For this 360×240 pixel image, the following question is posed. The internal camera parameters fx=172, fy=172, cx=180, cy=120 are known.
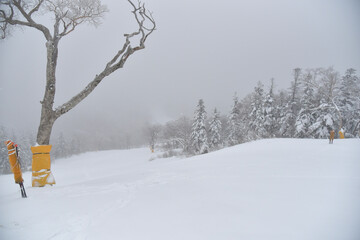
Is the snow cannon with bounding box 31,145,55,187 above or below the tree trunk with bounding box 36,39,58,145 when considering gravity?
below

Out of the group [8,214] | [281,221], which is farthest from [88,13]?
[281,221]

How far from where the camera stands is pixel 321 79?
21469 millimetres

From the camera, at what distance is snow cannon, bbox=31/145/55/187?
4.74m

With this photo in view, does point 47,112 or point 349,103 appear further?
point 349,103

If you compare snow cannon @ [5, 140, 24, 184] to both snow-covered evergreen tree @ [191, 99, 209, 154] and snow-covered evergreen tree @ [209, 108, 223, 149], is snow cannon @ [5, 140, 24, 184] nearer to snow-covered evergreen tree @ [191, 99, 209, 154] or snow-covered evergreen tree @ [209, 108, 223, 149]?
snow-covered evergreen tree @ [191, 99, 209, 154]

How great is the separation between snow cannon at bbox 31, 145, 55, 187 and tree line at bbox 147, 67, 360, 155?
21.6 metres

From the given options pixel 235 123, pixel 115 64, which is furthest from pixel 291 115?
pixel 115 64

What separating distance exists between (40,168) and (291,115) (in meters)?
33.3

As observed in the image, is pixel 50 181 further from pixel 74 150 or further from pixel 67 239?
pixel 74 150

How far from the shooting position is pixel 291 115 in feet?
95.2

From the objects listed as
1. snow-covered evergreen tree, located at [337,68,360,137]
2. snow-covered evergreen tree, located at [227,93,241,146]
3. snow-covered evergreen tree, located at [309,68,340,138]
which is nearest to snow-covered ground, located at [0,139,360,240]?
snow-covered evergreen tree, located at [309,68,340,138]

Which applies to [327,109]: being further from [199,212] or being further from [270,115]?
[199,212]

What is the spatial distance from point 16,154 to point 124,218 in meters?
3.43

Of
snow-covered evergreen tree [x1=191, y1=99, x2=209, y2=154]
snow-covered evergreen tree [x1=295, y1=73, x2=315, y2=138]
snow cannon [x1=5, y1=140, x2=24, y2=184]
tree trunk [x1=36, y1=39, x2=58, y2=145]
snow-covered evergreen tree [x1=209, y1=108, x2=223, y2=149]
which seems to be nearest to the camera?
snow cannon [x1=5, y1=140, x2=24, y2=184]
